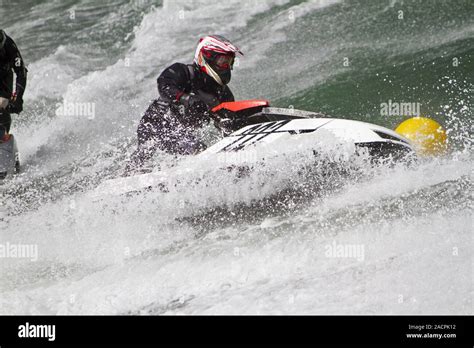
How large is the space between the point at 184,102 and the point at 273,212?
4.62 ft

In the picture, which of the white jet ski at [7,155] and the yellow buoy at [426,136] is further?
the white jet ski at [7,155]

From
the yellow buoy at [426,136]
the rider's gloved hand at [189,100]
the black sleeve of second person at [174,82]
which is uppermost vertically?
the black sleeve of second person at [174,82]

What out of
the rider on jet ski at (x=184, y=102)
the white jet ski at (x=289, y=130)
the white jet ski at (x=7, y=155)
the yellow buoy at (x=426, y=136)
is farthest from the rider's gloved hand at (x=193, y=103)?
the white jet ski at (x=7, y=155)

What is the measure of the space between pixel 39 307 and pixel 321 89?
19.7ft

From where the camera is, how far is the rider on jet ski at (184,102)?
6.36 meters

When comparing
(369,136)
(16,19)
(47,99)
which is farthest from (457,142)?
(16,19)

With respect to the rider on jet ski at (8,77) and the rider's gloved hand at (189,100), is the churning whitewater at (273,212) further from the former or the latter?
the rider on jet ski at (8,77)

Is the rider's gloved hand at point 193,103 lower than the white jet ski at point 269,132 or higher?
higher

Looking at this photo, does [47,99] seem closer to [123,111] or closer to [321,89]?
[123,111]

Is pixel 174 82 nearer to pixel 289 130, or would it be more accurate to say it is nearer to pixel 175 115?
pixel 175 115

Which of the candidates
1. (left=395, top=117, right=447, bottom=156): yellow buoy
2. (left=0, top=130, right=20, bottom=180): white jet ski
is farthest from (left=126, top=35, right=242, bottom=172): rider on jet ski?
(left=0, top=130, right=20, bottom=180): white jet ski

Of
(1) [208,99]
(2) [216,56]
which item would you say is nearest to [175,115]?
(1) [208,99]

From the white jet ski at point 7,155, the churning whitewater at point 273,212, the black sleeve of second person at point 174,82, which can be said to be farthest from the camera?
the white jet ski at point 7,155

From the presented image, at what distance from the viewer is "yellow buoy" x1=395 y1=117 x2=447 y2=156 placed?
6.74 m
